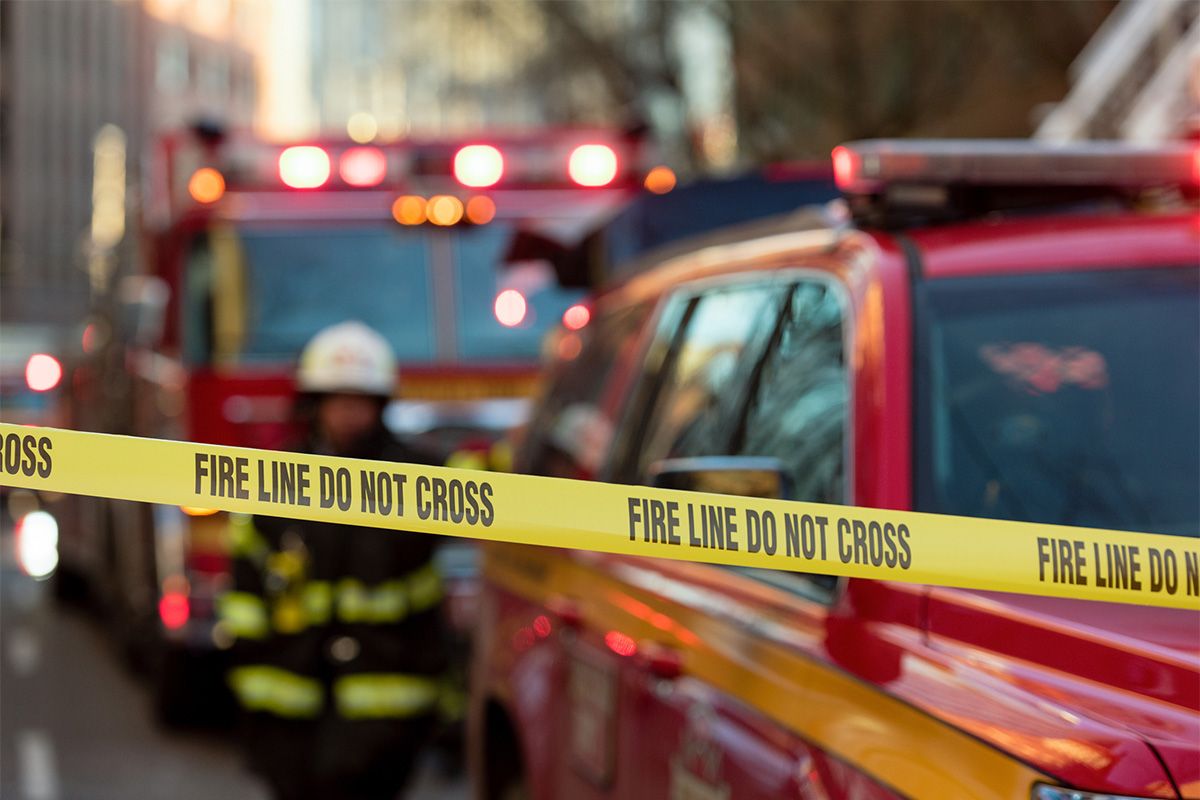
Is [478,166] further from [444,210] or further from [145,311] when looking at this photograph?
[145,311]

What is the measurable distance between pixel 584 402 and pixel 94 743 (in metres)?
5.18

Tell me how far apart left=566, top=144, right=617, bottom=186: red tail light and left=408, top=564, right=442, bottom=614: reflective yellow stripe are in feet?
15.2

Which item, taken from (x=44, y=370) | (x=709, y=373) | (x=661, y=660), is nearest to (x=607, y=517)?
(x=661, y=660)

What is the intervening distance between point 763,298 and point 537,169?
576 cm

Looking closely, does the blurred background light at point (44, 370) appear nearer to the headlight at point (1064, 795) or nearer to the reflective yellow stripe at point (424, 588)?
the reflective yellow stripe at point (424, 588)

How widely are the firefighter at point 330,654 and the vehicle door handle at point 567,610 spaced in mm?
573

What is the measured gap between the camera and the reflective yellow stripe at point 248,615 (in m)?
4.85

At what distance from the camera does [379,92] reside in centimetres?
10244

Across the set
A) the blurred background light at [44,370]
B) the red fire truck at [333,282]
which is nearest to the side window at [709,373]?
the red fire truck at [333,282]

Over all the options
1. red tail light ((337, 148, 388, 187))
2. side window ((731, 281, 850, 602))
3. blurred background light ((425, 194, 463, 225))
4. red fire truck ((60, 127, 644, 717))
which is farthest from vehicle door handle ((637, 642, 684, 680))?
red tail light ((337, 148, 388, 187))

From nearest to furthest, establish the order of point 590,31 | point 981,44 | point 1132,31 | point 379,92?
point 1132,31 < point 981,44 < point 590,31 < point 379,92

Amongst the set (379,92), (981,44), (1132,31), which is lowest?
(1132,31)

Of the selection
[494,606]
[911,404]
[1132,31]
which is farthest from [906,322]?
[1132,31]

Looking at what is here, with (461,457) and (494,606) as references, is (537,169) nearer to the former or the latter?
(461,457)
